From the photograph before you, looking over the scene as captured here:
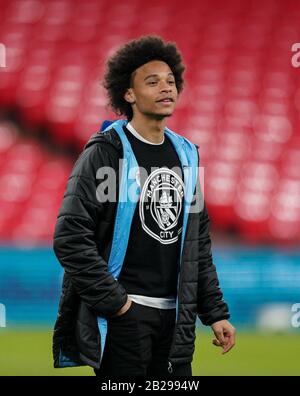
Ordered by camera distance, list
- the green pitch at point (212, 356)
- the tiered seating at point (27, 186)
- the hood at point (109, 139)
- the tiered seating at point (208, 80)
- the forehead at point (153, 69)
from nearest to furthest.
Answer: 1. the hood at point (109, 139)
2. the forehead at point (153, 69)
3. the green pitch at point (212, 356)
4. the tiered seating at point (27, 186)
5. the tiered seating at point (208, 80)

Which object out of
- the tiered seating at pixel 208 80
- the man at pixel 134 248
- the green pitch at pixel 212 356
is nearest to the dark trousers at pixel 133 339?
the man at pixel 134 248

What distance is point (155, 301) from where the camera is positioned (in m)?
2.31

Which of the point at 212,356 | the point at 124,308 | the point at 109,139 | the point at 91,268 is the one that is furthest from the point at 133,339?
the point at 212,356

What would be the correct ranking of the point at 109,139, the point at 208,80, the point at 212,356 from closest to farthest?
the point at 109,139
the point at 212,356
the point at 208,80

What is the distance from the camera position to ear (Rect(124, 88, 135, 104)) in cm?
248

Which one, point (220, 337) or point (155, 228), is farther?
point (220, 337)

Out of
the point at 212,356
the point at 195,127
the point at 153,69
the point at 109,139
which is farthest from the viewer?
the point at 195,127

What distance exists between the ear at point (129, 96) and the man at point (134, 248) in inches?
0.6

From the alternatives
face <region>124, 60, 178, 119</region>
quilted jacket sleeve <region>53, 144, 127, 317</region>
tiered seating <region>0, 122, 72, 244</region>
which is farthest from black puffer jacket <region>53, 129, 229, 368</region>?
tiered seating <region>0, 122, 72, 244</region>

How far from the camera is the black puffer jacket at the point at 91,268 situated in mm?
2225

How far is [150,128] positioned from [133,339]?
0.57 m

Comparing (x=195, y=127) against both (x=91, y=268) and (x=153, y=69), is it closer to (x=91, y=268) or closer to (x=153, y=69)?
(x=153, y=69)

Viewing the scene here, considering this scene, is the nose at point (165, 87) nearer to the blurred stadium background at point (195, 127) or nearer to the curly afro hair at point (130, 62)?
the curly afro hair at point (130, 62)

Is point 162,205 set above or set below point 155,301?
above
